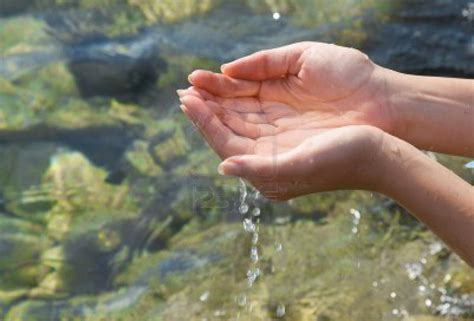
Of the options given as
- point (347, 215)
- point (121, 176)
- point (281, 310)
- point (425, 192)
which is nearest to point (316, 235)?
point (347, 215)

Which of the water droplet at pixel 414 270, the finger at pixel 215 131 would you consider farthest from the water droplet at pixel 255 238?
the finger at pixel 215 131

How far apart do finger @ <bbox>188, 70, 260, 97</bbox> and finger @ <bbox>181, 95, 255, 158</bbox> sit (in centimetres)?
14

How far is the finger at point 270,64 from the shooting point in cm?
266

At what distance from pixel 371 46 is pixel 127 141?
1.49m

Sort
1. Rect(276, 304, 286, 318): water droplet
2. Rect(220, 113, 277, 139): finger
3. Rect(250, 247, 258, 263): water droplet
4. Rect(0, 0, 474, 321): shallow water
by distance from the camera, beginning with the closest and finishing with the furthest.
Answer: Rect(220, 113, 277, 139): finger < Rect(276, 304, 286, 318): water droplet < Rect(0, 0, 474, 321): shallow water < Rect(250, 247, 258, 263): water droplet

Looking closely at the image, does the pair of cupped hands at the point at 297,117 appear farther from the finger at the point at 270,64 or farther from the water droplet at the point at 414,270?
the water droplet at the point at 414,270

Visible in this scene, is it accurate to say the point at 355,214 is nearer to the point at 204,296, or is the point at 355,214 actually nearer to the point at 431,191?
the point at 204,296

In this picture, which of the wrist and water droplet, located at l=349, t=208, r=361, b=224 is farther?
water droplet, located at l=349, t=208, r=361, b=224

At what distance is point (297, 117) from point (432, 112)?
1.45ft

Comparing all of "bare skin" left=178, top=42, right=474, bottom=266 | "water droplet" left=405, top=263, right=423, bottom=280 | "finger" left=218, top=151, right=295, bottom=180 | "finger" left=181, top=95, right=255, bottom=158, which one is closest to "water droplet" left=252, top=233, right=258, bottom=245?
"water droplet" left=405, top=263, right=423, bottom=280

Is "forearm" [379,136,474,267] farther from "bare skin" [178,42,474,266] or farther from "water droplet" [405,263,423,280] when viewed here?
"water droplet" [405,263,423,280]

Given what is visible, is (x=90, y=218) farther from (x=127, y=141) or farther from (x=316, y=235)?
(x=316, y=235)

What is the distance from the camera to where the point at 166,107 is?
4.32m

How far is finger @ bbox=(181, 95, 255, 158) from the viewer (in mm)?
2348
